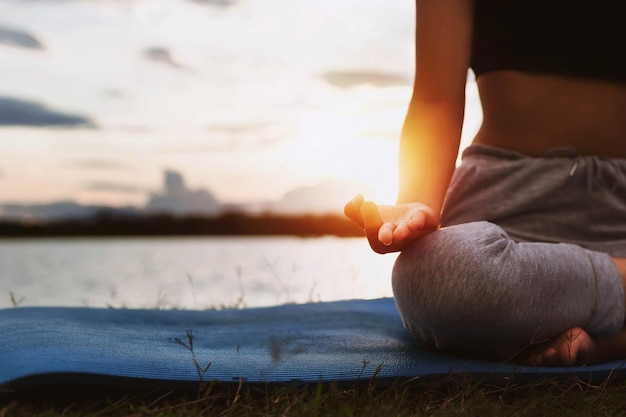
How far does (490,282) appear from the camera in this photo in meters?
1.56

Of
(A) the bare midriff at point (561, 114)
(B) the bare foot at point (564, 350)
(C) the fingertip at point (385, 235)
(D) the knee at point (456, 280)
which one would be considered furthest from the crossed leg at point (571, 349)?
(C) the fingertip at point (385, 235)

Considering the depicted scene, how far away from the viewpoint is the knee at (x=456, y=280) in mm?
1561

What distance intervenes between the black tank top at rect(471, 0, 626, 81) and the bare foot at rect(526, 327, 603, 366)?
77 centimetres

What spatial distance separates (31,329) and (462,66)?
4.61 ft

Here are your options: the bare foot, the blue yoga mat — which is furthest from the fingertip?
the bare foot

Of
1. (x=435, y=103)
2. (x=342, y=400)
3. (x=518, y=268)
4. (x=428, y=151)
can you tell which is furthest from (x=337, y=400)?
(x=435, y=103)

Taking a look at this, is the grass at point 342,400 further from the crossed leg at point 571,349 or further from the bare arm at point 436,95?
the bare arm at point 436,95

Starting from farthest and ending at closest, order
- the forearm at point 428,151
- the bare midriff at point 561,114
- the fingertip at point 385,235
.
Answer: the bare midriff at point 561,114 → the forearm at point 428,151 → the fingertip at point 385,235

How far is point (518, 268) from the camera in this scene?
158cm

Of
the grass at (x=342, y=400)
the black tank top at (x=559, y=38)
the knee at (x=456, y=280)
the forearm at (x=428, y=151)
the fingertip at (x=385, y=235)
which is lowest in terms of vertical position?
the grass at (x=342, y=400)

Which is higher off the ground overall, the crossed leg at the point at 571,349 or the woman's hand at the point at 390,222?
the woman's hand at the point at 390,222

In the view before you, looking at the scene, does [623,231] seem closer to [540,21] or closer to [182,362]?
[540,21]

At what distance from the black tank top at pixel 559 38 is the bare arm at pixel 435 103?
0.11 m

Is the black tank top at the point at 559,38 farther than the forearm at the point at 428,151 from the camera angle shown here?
Yes
